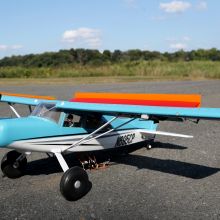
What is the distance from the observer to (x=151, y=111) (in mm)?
6180

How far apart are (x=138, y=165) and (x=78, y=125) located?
1.61 meters

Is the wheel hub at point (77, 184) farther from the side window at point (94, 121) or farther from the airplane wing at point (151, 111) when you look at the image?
the side window at point (94, 121)

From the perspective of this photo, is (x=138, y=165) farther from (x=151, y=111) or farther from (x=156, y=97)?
(x=151, y=111)

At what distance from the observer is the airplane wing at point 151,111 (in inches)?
230

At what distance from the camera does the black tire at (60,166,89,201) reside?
5963 mm

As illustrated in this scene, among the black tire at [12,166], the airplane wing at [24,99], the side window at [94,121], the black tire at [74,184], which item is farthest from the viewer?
the airplane wing at [24,99]

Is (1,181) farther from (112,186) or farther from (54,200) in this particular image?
(112,186)

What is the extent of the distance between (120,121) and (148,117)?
183cm

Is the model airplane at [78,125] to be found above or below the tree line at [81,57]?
above

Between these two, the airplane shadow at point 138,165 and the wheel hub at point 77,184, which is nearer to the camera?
the wheel hub at point 77,184

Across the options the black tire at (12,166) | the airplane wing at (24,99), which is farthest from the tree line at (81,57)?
the black tire at (12,166)

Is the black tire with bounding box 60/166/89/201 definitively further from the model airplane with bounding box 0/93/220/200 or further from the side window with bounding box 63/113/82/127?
the side window with bounding box 63/113/82/127

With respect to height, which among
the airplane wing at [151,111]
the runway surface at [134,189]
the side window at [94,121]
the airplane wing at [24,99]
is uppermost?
the airplane wing at [151,111]

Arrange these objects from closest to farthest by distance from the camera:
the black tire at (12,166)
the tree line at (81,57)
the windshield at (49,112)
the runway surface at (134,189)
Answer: the runway surface at (134,189)
the windshield at (49,112)
the black tire at (12,166)
the tree line at (81,57)
